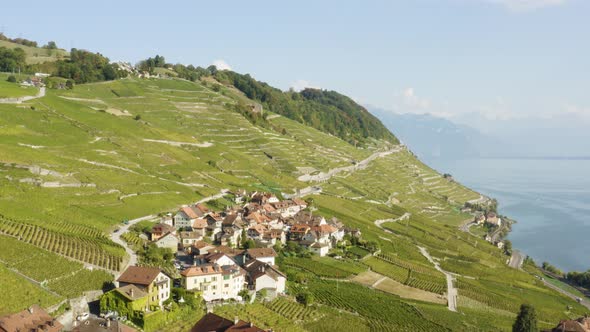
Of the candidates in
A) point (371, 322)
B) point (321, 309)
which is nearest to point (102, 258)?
point (321, 309)

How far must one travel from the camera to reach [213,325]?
112 feet

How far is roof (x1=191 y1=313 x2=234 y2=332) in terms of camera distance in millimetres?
33750

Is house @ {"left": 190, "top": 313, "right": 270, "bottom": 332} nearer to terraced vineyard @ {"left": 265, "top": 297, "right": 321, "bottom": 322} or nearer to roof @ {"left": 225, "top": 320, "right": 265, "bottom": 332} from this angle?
roof @ {"left": 225, "top": 320, "right": 265, "bottom": 332}


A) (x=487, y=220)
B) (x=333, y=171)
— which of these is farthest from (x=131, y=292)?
(x=487, y=220)

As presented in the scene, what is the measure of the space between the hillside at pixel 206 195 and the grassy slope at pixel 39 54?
24.5 m

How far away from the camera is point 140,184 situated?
7338 centimetres

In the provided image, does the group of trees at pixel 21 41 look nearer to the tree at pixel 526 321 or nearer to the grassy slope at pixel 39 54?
the grassy slope at pixel 39 54

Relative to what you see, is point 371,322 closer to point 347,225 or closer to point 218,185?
point 347,225

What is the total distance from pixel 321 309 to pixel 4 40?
170m

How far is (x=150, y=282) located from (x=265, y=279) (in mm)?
14024

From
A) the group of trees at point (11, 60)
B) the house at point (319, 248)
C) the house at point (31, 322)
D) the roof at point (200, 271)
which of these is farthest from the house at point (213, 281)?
the group of trees at point (11, 60)

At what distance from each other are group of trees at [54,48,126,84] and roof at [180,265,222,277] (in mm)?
108657

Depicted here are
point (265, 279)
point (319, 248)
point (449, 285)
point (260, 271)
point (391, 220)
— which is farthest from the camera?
point (391, 220)

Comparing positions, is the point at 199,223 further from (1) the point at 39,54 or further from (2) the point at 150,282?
(1) the point at 39,54
